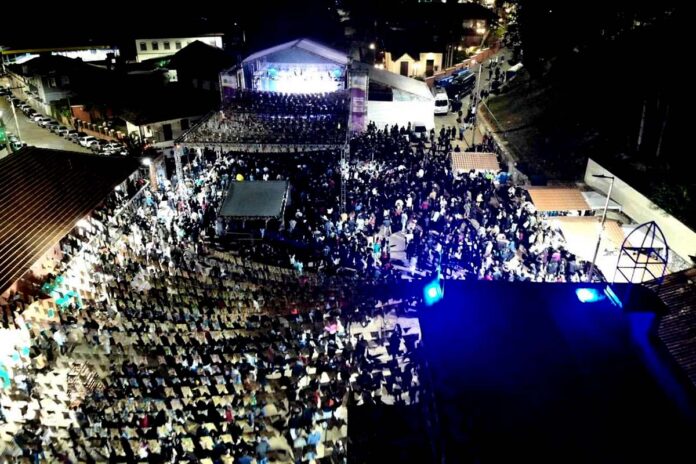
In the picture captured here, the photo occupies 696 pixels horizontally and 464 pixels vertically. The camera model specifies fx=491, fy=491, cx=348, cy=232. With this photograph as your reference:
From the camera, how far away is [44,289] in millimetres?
12344

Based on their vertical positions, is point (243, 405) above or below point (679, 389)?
below

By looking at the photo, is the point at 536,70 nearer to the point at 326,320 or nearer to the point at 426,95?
the point at 426,95

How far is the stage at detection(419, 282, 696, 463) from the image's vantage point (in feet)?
22.0

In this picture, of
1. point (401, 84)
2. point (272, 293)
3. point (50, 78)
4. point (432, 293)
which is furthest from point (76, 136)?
point (432, 293)

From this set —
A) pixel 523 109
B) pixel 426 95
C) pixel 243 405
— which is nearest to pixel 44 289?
pixel 243 405

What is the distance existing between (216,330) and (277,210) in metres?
6.59

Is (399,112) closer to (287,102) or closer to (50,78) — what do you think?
(287,102)

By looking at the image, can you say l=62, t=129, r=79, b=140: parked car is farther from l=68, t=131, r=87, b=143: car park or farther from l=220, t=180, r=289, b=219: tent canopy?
l=220, t=180, r=289, b=219: tent canopy

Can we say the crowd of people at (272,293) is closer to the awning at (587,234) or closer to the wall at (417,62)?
→ the awning at (587,234)

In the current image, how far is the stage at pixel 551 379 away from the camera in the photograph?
6703 millimetres

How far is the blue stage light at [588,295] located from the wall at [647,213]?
6514 mm

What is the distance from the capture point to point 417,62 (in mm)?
42875

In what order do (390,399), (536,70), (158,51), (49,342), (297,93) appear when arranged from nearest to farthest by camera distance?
(390,399), (49,342), (297,93), (536,70), (158,51)

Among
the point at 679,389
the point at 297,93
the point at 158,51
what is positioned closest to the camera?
the point at 679,389
